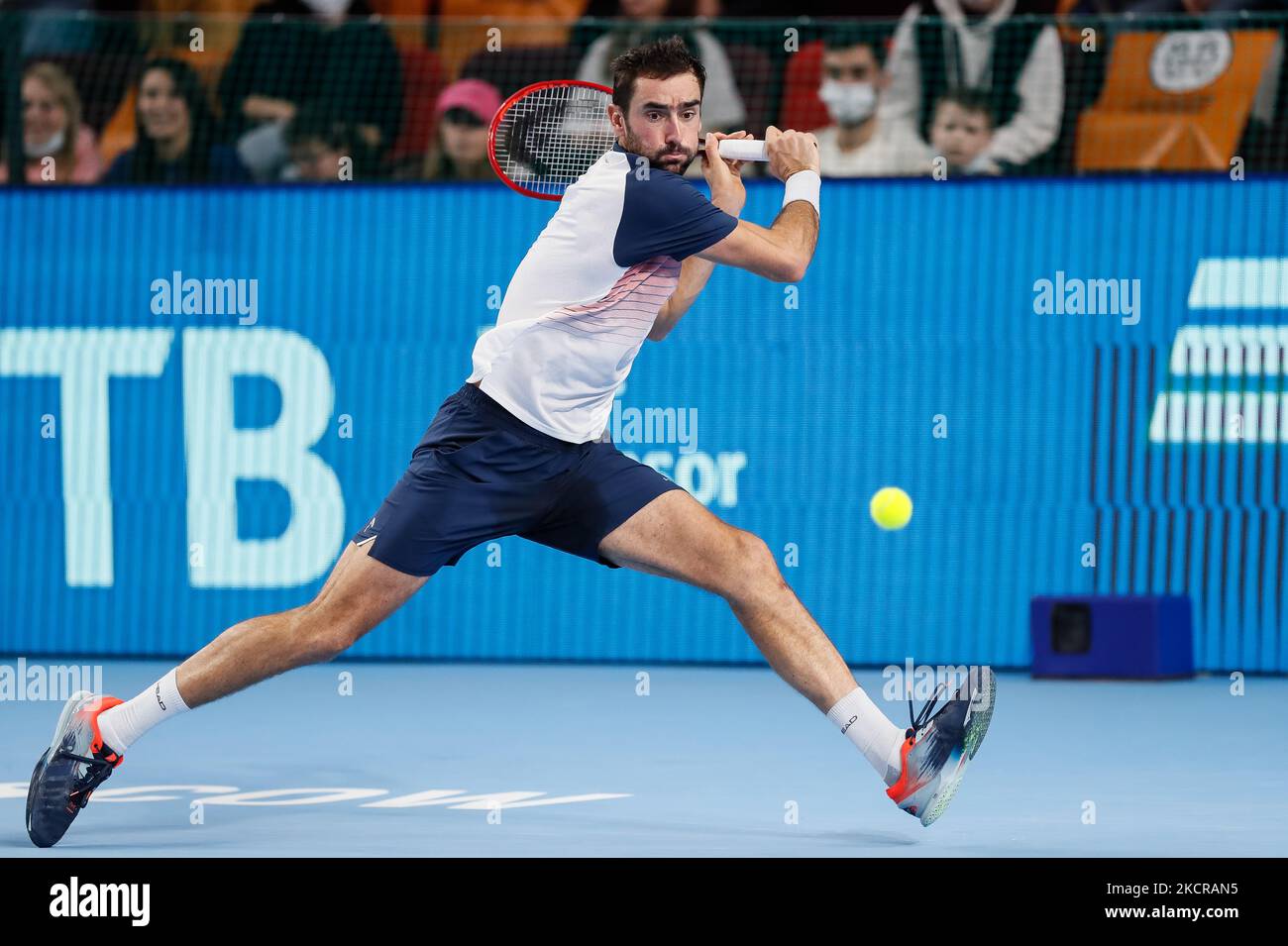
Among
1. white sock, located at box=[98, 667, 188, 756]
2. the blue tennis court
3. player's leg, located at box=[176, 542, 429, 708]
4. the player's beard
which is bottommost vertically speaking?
the blue tennis court

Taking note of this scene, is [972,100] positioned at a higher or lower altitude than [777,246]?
higher

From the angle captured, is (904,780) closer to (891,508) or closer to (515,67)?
(891,508)

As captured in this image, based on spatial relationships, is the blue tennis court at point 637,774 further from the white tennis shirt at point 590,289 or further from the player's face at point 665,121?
the player's face at point 665,121

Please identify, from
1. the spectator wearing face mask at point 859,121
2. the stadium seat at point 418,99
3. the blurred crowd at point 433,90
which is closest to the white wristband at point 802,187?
the blurred crowd at point 433,90

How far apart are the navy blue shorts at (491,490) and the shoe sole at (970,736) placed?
0.97 metres

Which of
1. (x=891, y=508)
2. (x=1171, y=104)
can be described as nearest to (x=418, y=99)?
(x=891, y=508)

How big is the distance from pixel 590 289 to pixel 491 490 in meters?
0.59

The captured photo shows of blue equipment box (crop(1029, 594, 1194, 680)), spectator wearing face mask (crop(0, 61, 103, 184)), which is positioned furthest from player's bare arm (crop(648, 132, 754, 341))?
spectator wearing face mask (crop(0, 61, 103, 184))

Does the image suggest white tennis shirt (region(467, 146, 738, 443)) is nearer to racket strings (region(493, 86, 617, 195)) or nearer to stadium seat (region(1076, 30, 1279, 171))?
racket strings (region(493, 86, 617, 195))

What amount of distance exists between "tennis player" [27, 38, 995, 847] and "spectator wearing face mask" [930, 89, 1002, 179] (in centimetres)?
487

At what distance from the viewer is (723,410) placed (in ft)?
33.7

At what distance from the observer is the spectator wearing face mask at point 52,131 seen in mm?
10906

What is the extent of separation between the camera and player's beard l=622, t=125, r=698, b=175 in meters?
5.71

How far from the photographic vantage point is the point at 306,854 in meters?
5.43
